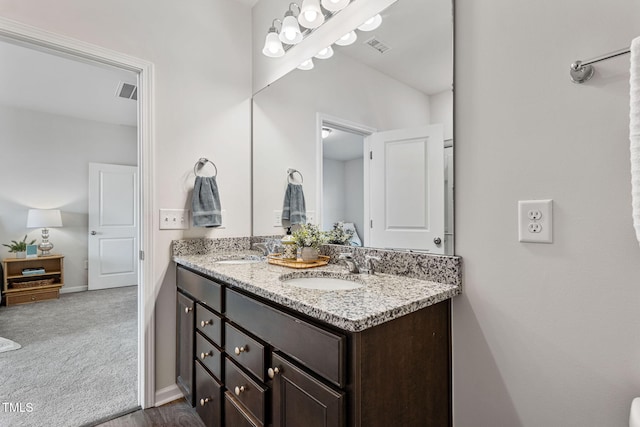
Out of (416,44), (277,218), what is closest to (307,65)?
(416,44)

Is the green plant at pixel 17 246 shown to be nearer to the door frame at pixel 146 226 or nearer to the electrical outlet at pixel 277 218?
the door frame at pixel 146 226

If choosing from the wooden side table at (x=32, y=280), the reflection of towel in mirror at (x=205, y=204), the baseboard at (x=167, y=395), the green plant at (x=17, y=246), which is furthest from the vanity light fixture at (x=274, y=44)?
the green plant at (x=17, y=246)

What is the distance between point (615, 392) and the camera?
79 cm

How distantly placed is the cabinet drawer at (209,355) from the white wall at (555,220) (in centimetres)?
97

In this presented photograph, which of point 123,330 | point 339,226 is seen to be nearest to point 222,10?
point 339,226

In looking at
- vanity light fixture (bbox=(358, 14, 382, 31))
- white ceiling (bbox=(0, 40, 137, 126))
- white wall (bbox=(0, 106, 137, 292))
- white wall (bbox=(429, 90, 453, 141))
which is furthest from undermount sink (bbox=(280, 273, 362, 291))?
white wall (bbox=(0, 106, 137, 292))

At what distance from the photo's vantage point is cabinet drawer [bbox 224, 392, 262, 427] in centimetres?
114

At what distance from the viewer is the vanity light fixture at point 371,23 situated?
1.39m

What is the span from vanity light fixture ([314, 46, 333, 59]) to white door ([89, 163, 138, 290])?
12.8ft

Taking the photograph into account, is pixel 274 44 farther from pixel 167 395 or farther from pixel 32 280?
pixel 32 280

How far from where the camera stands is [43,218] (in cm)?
414

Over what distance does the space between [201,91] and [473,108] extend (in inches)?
66.8

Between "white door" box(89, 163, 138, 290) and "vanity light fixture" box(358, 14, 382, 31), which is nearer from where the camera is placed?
"vanity light fixture" box(358, 14, 382, 31)

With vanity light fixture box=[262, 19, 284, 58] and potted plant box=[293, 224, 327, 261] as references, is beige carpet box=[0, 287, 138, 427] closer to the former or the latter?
potted plant box=[293, 224, 327, 261]
